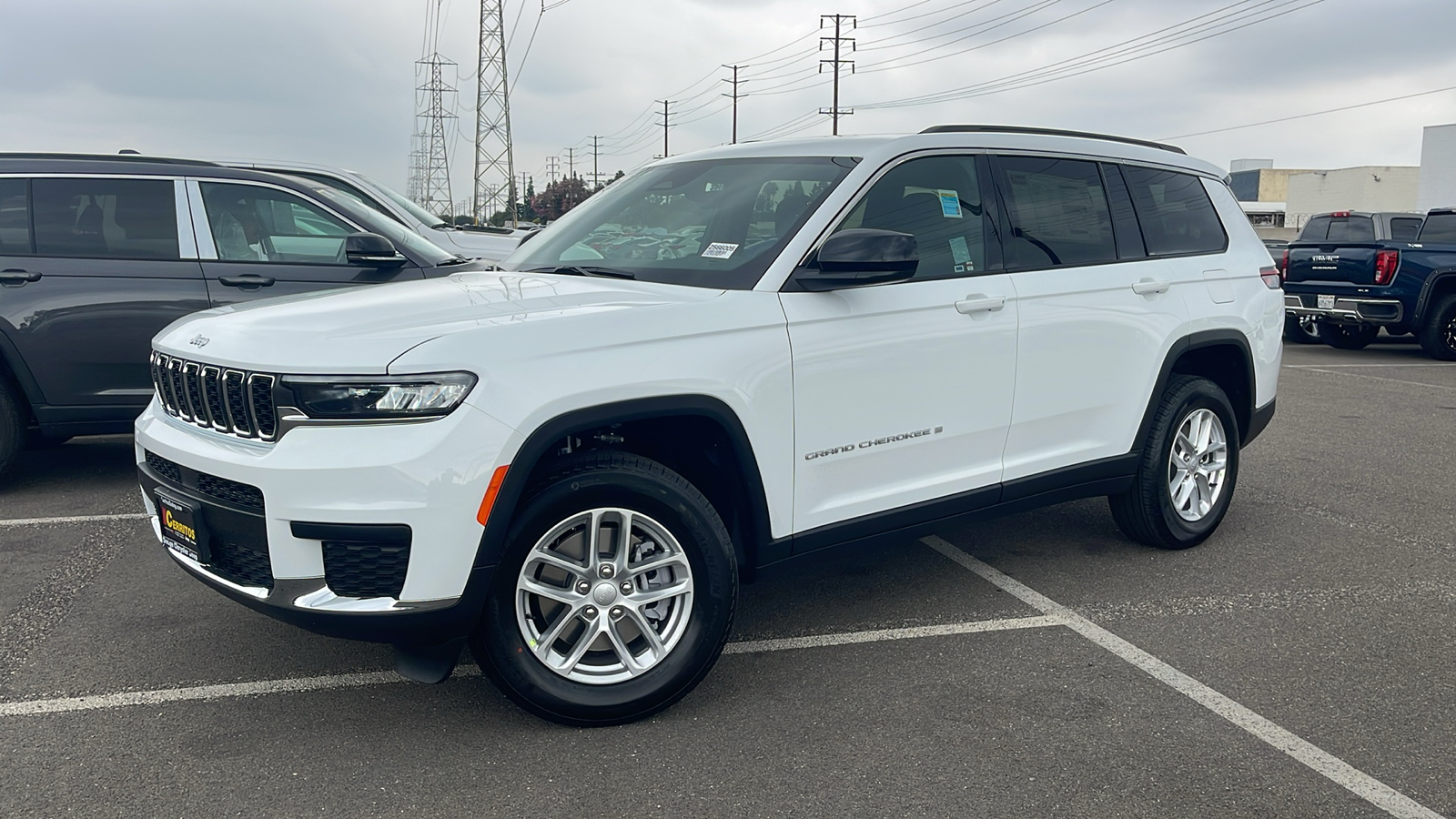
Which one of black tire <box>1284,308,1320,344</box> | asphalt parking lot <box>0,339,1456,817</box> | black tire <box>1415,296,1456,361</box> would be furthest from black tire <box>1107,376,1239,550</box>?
black tire <box>1284,308,1320,344</box>

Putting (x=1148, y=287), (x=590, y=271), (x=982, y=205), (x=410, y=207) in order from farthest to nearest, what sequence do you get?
(x=410, y=207), (x=1148, y=287), (x=982, y=205), (x=590, y=271)

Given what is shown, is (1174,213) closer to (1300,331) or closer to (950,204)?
(950,204)

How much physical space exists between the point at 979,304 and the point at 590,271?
1.47 meters

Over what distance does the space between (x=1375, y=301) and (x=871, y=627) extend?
12778 mm

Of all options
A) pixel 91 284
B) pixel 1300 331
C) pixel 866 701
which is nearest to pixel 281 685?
pixel 866 701

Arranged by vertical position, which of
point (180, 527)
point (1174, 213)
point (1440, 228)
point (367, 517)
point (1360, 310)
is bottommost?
point (180, 527)

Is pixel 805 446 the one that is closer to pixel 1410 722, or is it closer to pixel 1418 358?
pixel 1410 722

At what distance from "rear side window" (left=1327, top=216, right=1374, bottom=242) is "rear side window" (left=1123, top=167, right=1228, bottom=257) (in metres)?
11.1


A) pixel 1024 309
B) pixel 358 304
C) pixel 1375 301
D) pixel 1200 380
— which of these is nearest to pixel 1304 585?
pixel 1200 380

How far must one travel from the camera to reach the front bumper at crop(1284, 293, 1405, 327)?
1414 centimetres

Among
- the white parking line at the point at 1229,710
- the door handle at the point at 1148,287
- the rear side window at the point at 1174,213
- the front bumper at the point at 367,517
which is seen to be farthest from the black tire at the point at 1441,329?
the front bumper at the point at 367,517

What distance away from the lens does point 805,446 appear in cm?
371

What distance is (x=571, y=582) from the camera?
3381 mm

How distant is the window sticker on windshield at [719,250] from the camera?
153 inches
